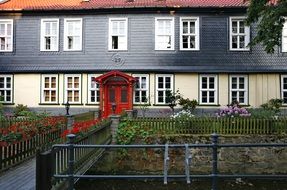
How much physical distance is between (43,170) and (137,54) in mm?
18637

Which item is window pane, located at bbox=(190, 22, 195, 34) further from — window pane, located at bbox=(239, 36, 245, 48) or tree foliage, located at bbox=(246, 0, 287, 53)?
tree foliage, located at bbox=(246, 0, 287, 53)

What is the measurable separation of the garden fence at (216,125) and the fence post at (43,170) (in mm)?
10742

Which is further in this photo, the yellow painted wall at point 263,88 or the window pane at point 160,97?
the window pane at point 160,97

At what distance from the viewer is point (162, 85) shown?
963 inches

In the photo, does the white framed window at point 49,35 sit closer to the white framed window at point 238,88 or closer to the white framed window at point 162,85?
the white framed window at point 162,85

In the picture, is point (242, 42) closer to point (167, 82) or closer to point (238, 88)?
point (238, 88)

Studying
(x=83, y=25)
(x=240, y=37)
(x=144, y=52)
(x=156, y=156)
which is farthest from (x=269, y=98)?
(x=83, y=25)

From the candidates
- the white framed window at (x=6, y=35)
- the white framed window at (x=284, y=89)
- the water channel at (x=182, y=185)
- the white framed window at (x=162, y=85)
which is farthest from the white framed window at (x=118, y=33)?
the water channel at (x=182, y=185)

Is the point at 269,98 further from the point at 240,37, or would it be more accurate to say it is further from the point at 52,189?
the point at 52,189

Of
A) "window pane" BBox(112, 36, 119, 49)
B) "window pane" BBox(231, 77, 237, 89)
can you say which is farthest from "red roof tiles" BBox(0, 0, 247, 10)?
"window pane" BBox(231, 77, 237, 89)

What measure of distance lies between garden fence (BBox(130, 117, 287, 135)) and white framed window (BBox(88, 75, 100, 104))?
7861 mm

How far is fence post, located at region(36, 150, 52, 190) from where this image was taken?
639 cm

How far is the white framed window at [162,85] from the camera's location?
2436cm

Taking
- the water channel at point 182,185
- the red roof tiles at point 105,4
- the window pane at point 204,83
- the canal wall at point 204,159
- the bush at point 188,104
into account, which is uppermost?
the red roof tiles at point 105,4
